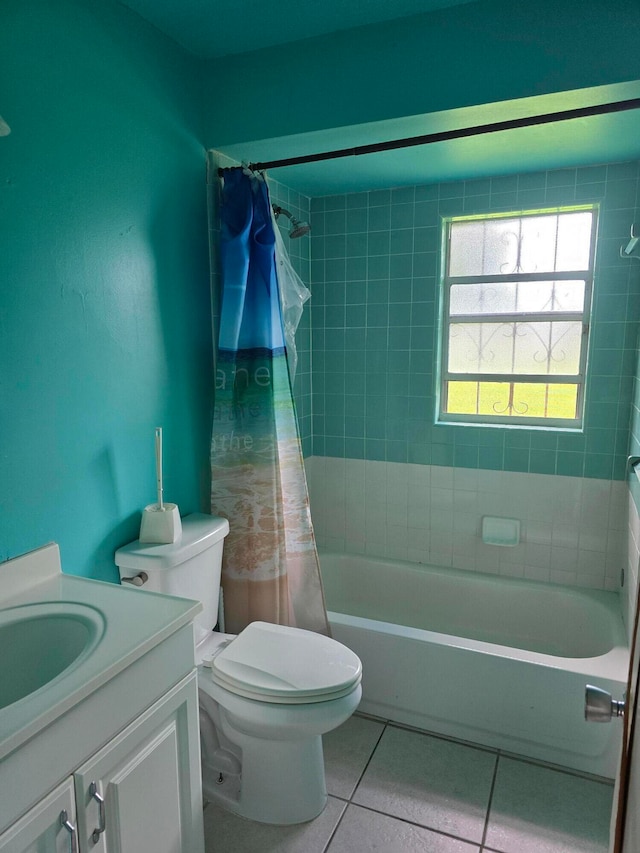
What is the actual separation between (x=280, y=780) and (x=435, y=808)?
1.67ft

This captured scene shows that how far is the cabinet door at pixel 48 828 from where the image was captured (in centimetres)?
88

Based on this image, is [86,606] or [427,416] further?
[427,416]

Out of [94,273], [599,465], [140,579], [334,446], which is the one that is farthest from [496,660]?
[94,273]

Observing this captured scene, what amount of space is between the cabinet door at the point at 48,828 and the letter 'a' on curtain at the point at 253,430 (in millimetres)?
1173

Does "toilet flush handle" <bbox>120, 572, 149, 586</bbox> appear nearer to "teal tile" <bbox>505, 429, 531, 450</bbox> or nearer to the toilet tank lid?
the toilet tank lid

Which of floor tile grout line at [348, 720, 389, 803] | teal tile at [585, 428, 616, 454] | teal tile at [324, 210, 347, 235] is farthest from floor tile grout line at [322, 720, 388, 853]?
teal tile at [324, 210, 347, 235]

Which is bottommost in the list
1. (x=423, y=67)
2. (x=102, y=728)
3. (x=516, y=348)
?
(x=102, y=728)

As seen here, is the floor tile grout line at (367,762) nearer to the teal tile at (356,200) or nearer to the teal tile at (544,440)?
the teal tile at (544,440)

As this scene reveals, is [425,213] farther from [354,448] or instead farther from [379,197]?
[354,448]

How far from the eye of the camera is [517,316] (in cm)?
263

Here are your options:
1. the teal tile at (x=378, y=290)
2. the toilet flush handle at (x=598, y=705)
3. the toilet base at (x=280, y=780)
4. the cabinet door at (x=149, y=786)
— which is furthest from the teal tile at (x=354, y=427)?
the toilet flush handle at (x=598, y=705)

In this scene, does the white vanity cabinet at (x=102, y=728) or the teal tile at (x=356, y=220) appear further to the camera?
the teal tile at (x=356, y=220)

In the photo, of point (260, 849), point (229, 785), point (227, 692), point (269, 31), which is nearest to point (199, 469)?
point (227, 692)

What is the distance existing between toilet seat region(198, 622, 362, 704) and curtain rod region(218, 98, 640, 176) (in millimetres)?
1646
